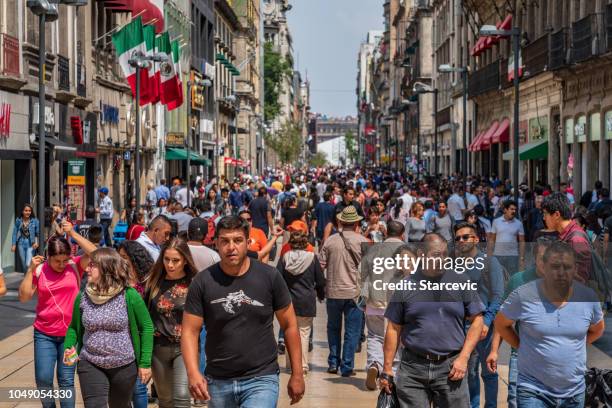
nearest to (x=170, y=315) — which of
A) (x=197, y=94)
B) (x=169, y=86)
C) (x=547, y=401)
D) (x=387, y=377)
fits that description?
(x=387, y=377)

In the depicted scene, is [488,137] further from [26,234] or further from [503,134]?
[26,234]

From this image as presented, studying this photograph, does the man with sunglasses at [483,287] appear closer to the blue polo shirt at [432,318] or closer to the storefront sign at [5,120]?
the blue polo shirt at [432,318]

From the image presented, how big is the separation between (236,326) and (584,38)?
25.1 meters

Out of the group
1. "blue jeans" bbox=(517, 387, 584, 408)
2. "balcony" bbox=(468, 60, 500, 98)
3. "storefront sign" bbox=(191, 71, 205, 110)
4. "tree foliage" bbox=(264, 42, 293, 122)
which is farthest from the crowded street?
"tree foliage" bbox=(264, 42, 293, 122)

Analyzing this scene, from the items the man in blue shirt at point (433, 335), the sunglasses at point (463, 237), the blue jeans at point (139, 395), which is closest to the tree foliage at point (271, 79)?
the sunglasses at point (463, 237)

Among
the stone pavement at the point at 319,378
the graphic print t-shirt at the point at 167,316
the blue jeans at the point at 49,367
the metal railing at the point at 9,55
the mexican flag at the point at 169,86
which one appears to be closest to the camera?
the graphic print t-shirt at the point at 167,316

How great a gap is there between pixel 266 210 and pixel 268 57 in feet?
355

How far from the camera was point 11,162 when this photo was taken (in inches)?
1040

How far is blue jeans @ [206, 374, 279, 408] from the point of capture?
6.97 m

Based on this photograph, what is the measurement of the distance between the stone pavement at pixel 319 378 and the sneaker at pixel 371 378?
0.28 ft

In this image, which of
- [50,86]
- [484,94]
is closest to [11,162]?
[50,86]

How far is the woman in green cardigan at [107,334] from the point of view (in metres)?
7.97

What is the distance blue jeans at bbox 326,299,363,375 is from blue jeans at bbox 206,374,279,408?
5.65 metres

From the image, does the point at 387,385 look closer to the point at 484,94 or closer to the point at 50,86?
the point at 50,86
